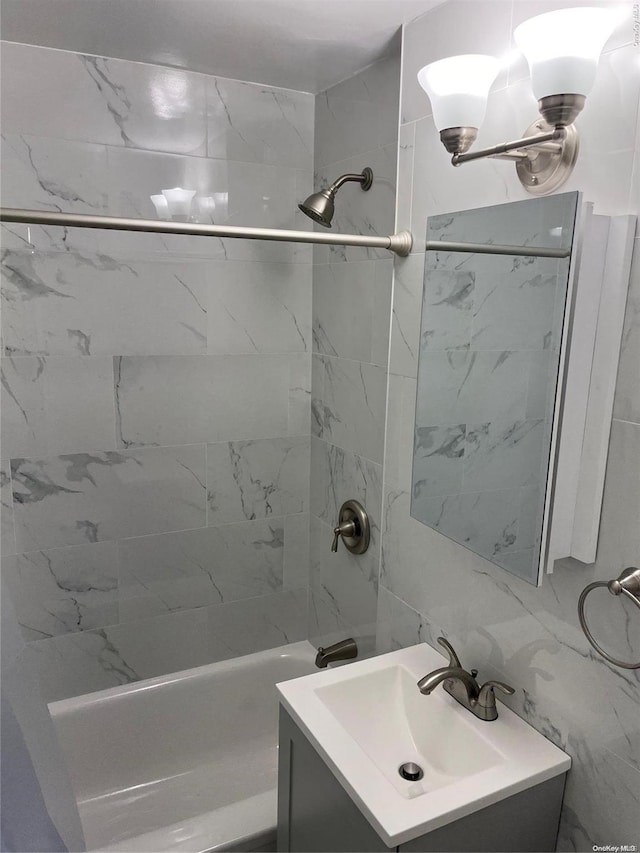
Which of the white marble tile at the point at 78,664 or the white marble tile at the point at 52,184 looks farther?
the white marble tile at the point at 78,664

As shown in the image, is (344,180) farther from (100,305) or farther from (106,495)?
(106,495)

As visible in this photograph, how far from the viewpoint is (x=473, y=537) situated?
1519 millimetres

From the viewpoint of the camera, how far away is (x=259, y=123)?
220 cm

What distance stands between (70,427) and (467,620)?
134 centimetres

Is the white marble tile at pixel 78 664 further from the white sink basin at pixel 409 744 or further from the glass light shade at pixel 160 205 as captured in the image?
the glass light shade at pixel 160 205

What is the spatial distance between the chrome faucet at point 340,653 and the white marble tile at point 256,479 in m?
0.53

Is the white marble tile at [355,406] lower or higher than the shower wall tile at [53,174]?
lower

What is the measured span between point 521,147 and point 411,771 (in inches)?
52.3

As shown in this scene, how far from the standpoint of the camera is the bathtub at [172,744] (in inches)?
83.1

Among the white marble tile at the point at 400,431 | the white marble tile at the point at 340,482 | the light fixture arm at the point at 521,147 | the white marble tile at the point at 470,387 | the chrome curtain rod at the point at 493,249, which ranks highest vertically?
the light fixture arm at the point at 521,147

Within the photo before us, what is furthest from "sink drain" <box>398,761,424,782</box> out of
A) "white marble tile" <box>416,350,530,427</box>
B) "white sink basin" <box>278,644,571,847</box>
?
"white marble tile" <box>416,350,530,427</box>

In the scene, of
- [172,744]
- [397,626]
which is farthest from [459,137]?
[172,744]

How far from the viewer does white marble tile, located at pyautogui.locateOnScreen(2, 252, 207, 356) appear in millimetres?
1969

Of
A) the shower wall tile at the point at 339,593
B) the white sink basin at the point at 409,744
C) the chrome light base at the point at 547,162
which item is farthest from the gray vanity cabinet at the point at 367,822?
the chrome light base at the point at 547,162
